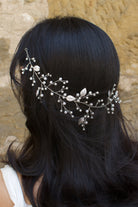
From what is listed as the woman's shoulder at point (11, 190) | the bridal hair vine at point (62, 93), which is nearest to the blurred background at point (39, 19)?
the woman's shoulder at point (11, 190)

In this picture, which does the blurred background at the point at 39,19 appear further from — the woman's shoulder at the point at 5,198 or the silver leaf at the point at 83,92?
the silver leaf at the point at 83,92

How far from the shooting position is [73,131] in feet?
2.97

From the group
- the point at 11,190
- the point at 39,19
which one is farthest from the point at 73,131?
the point at 39,19

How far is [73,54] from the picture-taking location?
780 millimetres

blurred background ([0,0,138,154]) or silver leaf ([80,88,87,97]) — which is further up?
blurred background ([0,0,138,154])

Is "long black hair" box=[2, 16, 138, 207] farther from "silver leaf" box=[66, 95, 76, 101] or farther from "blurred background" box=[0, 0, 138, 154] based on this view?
"blurred background" box=[0, 0, 138, 154]

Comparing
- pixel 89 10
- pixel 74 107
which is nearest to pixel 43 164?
pixel 74 107

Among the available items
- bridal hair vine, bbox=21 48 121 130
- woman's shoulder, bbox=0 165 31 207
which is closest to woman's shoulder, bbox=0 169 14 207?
woman's shoulder, bbox=0 165 31 207

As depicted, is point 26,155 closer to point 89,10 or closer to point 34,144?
point 34,144

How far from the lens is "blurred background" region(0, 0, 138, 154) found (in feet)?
5.59

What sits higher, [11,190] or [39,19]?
[39,19]

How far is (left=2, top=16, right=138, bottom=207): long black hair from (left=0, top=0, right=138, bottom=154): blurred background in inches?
31.5

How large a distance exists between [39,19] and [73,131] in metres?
1.16

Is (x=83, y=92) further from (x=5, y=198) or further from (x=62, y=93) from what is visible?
(x=5, y=198)
